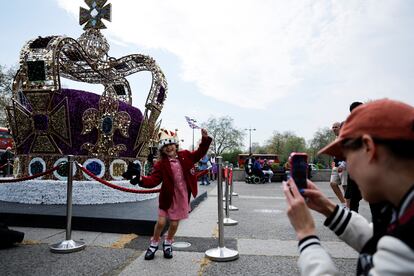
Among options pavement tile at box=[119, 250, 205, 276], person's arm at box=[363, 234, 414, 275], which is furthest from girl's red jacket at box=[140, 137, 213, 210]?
person's arm at box=[363, 234, 414, 275]

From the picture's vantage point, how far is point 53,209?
20.5ft

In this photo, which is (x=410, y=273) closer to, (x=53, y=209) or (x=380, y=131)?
(x=380, y=131)

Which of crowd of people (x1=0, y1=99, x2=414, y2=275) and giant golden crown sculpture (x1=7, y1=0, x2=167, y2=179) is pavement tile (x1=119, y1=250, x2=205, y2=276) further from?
giant golden crown sculpture (x1=7, y1=0, x2=167, y2=179)

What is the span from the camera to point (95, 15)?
9281 mm

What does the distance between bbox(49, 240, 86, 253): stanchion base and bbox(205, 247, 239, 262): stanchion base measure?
1689 millimetres

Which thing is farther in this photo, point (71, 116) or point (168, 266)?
point (71, 116)

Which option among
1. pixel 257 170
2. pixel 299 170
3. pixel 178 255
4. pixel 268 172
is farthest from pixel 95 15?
pixel 268 172

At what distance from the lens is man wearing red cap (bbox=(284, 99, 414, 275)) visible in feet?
3.01

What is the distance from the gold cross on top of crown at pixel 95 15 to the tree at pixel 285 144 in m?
60.2

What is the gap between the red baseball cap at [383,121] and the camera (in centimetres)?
103

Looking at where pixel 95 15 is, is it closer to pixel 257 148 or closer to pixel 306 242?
pixel 306 242

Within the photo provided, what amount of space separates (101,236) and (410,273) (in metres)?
4.86

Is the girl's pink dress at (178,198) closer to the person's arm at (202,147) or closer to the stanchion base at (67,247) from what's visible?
the person's arm at (202,147)

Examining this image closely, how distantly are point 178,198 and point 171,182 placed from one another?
0.75ft
